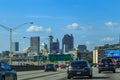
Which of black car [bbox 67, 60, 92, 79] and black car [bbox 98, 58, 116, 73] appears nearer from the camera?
black car [bbox 67, 60, 92, 79]

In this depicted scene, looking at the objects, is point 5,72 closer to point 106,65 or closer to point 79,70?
point 79,70

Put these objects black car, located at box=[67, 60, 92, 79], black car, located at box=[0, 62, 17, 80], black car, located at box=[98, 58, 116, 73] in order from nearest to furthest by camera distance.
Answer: black car, located at box=[0, 62, 17, 80] < black car, located at box=[67, 60, 92, 79] < black car, located at box=[98, 58, 116, 73]

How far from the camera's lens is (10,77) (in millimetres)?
24688

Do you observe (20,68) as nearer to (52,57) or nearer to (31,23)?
(31,23)

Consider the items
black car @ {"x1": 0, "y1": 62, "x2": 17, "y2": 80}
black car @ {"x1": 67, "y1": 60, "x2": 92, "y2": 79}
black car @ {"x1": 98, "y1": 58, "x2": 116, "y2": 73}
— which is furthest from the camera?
black car @ {"x1": 98, "y1": 58, "x2": 116, "y2": 73}

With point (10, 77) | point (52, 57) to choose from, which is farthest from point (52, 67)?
point (52, 57)

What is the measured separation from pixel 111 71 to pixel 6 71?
3028cm

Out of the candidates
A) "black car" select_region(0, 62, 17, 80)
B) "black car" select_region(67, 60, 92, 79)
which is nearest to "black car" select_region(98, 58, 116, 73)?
"black car" select_region(67, 60, 92, 79)

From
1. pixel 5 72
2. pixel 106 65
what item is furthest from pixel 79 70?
pixel 106 65

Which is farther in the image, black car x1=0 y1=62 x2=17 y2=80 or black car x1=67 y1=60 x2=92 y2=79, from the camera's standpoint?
black car x1=67 y1=60 x2=92 y2=79

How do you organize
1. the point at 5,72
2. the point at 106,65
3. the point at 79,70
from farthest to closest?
1. the point at 106,65
2. the point at 79,70
3. the point at 5,72

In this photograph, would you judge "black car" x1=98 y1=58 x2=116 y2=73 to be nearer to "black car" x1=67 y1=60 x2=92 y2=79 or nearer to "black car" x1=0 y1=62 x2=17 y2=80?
"black car" x1=67 y1=60 x2=92 y2=79

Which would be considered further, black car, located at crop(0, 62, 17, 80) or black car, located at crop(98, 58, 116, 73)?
black car, located at crop(98, 58, 116, 73)

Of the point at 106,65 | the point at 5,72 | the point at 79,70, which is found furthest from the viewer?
the point at 106,65
